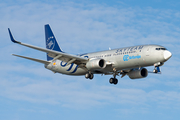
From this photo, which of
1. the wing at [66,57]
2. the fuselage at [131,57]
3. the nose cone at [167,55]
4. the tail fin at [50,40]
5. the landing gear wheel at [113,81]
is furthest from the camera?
the tail fin at [50,40]

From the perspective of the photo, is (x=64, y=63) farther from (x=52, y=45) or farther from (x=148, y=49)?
(x=148, y=49)

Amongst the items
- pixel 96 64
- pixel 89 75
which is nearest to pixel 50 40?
pixel 89 75

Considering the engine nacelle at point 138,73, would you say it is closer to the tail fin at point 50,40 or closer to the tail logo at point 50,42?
the tail fin at point 50,40

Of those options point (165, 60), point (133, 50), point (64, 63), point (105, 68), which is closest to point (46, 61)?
point (64, 63)

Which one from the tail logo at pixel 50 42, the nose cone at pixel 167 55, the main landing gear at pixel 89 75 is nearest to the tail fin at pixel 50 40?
the tail logo at pixel 50 42

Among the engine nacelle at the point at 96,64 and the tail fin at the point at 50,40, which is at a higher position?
the tail fin at the point at 50,40

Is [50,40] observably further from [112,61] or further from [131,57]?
[131,57]

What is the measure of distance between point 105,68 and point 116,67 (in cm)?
213

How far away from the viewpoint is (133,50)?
48.6 meters

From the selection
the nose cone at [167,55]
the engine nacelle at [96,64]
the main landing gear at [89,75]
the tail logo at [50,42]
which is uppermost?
the tail logo at [50,42]

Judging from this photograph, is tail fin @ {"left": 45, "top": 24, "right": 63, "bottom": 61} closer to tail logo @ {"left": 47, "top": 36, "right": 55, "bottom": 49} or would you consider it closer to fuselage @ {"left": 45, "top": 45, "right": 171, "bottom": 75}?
tail logo @ {"left": 47, "top": 36, "right": 55, "bottom": 49}

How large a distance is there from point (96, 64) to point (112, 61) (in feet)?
8.79

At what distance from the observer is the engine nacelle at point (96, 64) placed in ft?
162

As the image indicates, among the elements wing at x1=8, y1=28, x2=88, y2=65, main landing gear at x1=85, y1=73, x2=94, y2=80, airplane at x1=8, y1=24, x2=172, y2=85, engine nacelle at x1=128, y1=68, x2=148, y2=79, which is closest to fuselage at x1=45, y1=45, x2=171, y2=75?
airplane at x1=8, y1=24, x2=172, y2=85
